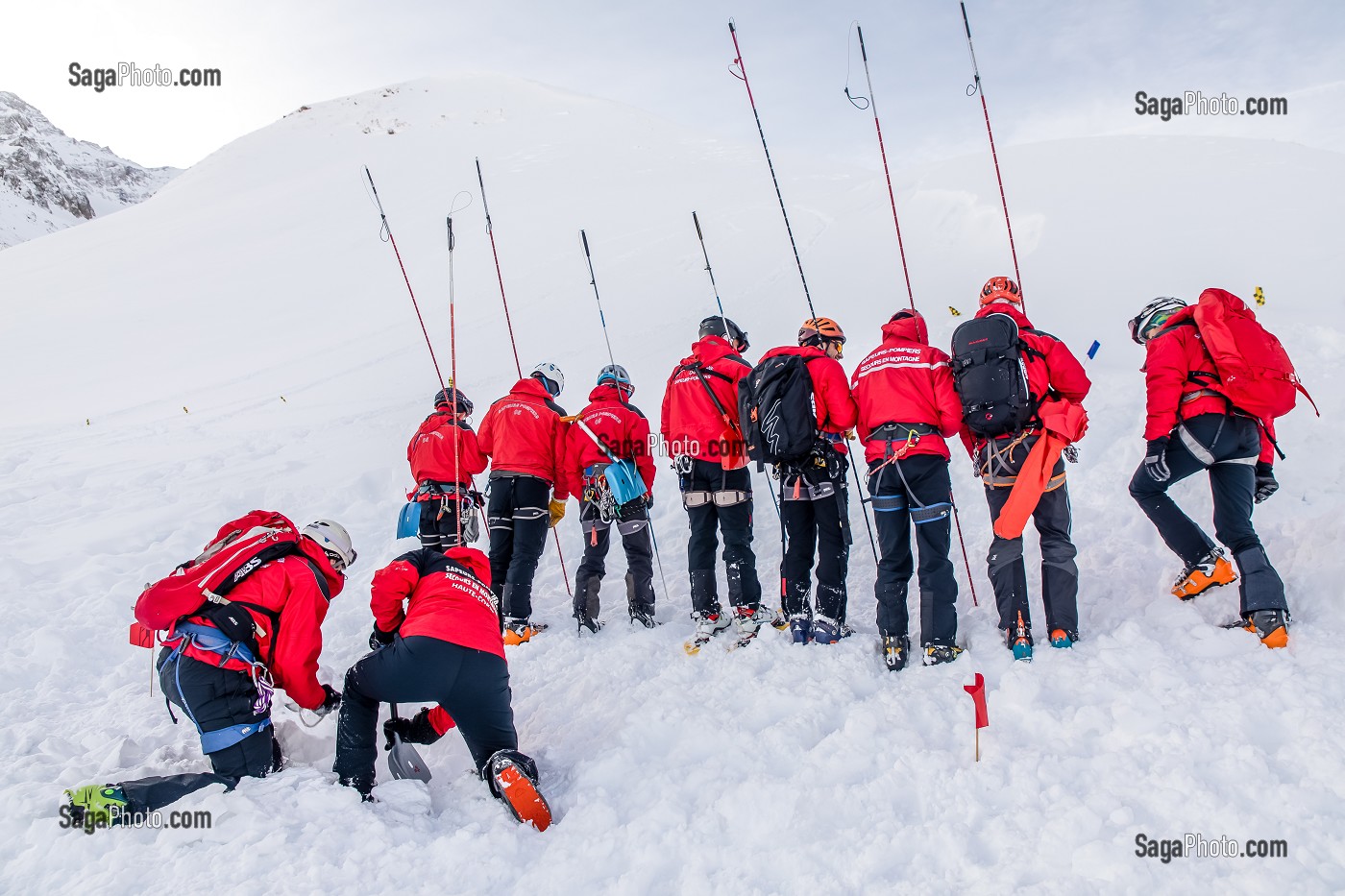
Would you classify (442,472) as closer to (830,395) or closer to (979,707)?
(830,395)

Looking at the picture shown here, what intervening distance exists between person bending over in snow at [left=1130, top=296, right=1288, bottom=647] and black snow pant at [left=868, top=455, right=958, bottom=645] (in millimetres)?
1334

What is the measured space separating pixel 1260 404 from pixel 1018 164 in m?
13.7

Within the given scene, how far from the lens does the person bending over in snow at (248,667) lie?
3750 millimetres

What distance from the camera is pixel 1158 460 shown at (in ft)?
15.1

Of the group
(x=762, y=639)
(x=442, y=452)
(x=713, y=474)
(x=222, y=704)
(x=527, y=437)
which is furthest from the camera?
(x=442, y=452)

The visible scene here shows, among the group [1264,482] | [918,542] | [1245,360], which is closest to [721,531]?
[918,542]

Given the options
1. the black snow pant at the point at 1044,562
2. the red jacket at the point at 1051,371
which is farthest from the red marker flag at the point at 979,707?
the red jacket at the point at 1051,371

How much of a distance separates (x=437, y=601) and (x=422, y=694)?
0.48 metres

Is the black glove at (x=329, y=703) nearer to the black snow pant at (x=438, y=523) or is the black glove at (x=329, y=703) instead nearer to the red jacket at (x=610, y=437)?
the black snow pant at (x=438, y=523)

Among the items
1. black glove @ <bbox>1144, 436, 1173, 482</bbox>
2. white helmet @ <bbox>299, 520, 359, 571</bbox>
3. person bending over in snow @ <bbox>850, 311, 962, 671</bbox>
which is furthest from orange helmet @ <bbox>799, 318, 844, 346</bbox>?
white helmet @ <bbox>299, 520, 359, 571</bbox>

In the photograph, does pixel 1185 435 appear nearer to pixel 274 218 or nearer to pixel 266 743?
pixel 266 743

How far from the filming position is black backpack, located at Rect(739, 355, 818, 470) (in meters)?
4.79

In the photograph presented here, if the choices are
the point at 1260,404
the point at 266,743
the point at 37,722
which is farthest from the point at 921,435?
the point at 37,722

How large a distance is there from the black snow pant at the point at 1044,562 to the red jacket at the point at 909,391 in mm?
343
